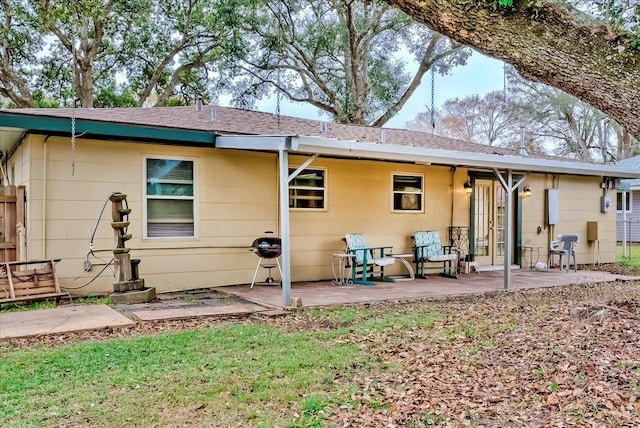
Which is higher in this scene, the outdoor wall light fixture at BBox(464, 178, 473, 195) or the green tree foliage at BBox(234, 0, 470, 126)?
the green tree foliage at BBox(234, 0, 470, 126)

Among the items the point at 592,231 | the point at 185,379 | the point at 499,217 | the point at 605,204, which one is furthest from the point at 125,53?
the point at 185,379

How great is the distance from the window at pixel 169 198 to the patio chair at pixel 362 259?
8.86 ft

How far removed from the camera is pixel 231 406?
3.08m

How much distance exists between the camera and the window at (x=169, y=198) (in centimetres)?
746

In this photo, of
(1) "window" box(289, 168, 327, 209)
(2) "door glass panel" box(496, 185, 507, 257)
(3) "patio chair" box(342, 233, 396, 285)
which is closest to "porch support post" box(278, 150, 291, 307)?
(1) "window" box(289, 168, 327, 209)

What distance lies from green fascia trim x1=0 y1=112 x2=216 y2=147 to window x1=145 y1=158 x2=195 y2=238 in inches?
16.6

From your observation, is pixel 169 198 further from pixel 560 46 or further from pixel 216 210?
pixel 560 46

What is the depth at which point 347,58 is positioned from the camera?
1891 centimetres

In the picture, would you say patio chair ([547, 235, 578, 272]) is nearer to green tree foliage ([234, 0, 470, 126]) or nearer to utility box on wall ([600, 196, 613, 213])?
utility box on wall ([600, 196, 613, 213])

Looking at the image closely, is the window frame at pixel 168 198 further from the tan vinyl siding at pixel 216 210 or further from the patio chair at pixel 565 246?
the patio chair at pixel 565 246

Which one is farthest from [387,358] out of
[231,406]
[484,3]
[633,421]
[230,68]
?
[230,68]

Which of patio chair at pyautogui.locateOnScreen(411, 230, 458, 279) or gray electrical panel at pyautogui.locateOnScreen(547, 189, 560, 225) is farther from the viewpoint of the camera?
gray electrical panel at pyautogui.locateOnScreen(547, 189, 560, 225)

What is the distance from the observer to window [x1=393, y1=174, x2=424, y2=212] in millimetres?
9727

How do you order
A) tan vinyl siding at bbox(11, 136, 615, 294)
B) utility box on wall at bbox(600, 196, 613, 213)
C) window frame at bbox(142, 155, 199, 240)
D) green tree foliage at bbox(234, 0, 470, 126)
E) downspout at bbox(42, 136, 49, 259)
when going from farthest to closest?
green tree foliage at bbox(234, 0, 470, 126) → utility box on wall at bbox(600, 196, 613, 213) → window frame at bbox(142, 155, 199, 240) → tan vinyl siding at bbox(11, 136, 615, 294) → downspout at bbox(42, 136, 49, 259)
